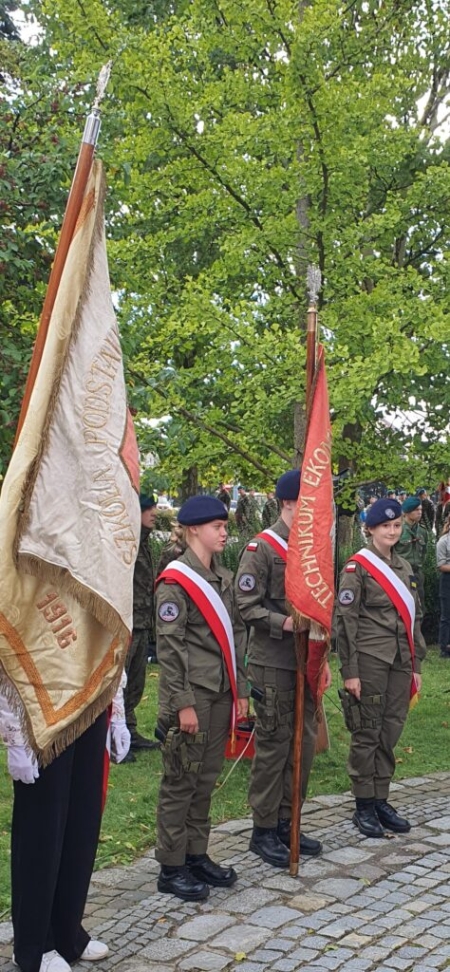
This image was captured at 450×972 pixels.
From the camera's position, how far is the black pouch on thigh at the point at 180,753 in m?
4.94

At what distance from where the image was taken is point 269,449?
376 inches

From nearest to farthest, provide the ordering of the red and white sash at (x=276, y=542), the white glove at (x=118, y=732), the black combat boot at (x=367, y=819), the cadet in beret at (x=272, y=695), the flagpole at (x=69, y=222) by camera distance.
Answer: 1. the flagpole at (x=69, y=222)
2. the white glove at (x=118, y=732)
3. the cadet in beret at (x=272, y=695)
4. the red and white sash at (x=276, y=542)
5. the black combat boot at (x=367, y=819)

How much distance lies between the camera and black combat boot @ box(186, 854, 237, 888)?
502 cm

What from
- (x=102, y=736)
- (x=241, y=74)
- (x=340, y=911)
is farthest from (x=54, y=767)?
(x=241, y=74)

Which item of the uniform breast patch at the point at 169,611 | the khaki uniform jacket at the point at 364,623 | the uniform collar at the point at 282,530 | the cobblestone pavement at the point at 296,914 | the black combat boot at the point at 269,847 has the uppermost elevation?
the uniform collar at the point at 282,530

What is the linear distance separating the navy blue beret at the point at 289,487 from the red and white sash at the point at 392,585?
26.2 inches

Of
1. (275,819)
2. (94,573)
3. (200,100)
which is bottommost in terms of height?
(275,819)

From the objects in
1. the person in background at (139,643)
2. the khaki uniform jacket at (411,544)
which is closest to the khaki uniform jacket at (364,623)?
the person in background at (139,643)

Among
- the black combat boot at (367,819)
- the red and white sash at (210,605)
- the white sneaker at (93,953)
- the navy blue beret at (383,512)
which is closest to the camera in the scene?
the white sneaker at (93,953)

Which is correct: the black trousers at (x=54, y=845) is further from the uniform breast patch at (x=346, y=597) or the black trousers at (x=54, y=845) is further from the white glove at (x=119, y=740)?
the uniform breast patch at (x=346, y=597)

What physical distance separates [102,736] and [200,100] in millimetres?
6281

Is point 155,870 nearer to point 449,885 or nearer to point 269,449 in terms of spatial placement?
point 449,885

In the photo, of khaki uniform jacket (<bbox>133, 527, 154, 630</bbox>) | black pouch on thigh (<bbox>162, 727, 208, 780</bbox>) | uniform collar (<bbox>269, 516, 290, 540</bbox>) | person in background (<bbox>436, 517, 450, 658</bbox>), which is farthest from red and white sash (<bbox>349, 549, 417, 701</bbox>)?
person in background (<bbox>436, 517, 450, 658</bbox>)

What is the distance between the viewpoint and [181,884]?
193 inches
